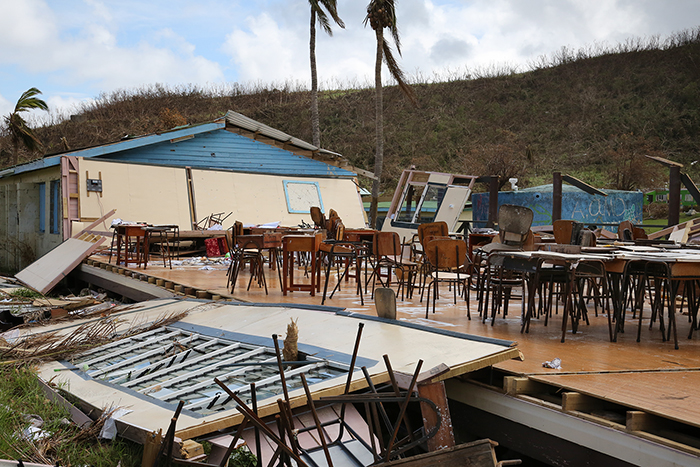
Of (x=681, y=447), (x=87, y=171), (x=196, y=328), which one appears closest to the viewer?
(x=681, y=447)

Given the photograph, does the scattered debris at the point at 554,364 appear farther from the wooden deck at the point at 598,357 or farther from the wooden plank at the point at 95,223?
the wooden plank at the point at 95,223

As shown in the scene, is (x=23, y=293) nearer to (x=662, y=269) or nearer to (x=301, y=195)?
(x=301, y=195)

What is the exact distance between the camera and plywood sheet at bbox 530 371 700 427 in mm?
3094

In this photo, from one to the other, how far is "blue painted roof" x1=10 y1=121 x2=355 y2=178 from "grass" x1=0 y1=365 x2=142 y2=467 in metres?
11.4

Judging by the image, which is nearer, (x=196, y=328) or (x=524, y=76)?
(x=196, y=328)

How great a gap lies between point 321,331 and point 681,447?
3.01 meters

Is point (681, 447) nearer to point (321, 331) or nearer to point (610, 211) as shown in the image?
point (321, 331)

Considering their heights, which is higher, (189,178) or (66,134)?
(66,134)

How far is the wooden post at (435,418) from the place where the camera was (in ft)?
9.93

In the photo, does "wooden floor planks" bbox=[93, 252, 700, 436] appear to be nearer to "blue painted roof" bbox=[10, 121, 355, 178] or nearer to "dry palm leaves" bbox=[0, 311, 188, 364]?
"dry palm leaves" bbox=[0, 311, 188, 364]

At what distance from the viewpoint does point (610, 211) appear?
18719 mm

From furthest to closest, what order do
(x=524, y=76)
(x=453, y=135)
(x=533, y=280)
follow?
1. (x=524, y=76)
2. (x=453, y=135)
3. (x=533, y=280)

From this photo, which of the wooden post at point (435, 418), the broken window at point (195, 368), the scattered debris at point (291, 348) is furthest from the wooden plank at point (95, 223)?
the wooden post at point (435, 418)

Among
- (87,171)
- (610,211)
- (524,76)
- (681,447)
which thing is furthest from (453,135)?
(681,447)
